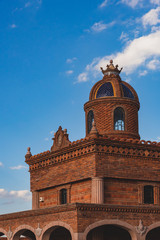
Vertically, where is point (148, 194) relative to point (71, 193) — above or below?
below

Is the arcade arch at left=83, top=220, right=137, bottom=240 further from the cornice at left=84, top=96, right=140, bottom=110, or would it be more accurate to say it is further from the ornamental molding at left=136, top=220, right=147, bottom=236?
the cornice at left=84, top=96, right=140, bottom=110

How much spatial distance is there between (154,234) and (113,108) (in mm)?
9389

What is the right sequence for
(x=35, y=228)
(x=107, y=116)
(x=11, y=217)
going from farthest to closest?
(x=107, y=116), (x=11, y=217), (x=35, y=228)

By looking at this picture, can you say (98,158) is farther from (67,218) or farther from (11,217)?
(11,217)

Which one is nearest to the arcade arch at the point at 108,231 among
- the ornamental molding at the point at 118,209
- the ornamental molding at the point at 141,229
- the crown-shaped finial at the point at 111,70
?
the ornamental molding at the point at 141,229

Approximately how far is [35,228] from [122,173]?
6.49 meters

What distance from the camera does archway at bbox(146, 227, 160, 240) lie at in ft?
100

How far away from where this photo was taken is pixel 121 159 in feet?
98.0

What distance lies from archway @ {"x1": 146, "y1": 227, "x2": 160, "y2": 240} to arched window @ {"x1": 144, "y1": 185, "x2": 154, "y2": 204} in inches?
72.9

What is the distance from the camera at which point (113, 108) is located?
3394 centimetres

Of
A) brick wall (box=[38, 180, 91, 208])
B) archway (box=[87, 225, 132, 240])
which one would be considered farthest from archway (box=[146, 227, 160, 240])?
brick wall (box=[38, 180, 91, 208])

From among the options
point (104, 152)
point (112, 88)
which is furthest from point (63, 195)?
point (112, 88)

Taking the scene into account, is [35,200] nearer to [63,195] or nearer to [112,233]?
[63,195]

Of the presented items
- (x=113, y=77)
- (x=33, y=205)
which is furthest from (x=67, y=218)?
(x=113, y=77)
